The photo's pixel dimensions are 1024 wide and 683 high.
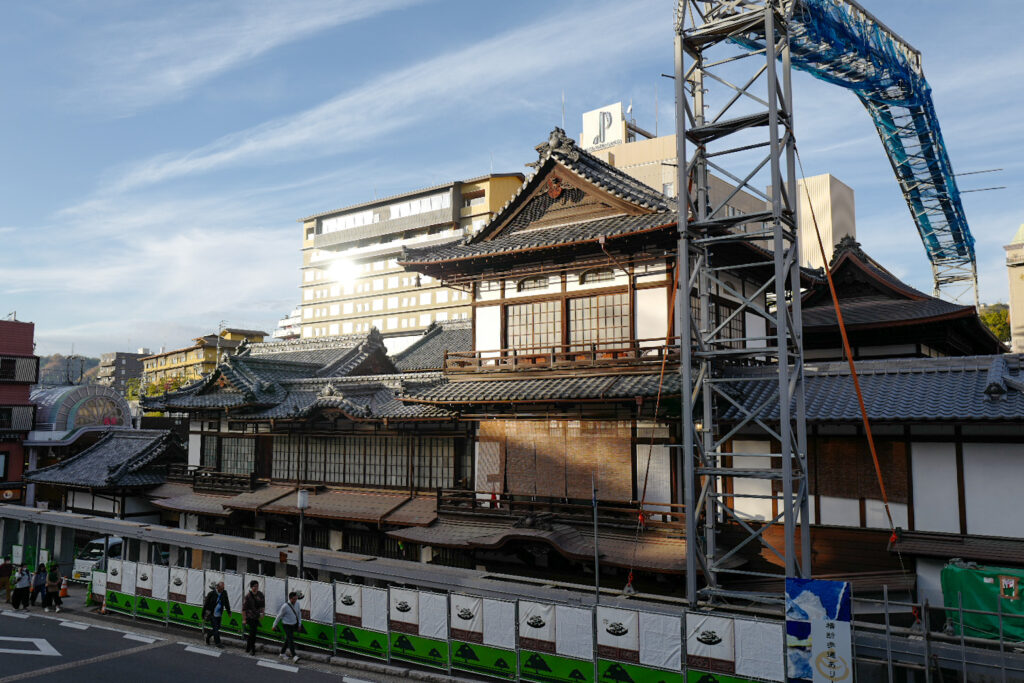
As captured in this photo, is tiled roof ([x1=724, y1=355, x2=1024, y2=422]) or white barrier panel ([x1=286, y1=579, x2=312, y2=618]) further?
white barrier panel ([x1=286, y1=579, x2=312, y2=618])

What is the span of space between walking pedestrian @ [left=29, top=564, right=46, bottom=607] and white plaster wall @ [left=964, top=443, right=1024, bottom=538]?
29.4 metres

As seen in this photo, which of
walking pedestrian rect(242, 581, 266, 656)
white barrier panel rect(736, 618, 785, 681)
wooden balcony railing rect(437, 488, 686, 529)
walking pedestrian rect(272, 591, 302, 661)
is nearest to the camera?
white barrier panel rect(736, 618, 785, 681)

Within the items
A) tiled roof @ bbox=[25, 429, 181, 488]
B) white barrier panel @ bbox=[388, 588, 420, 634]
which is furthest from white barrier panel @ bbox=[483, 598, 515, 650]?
tiled roof @ bbox=[25, 429, 181, 488]

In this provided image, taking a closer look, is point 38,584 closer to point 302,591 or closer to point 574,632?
point 302,591

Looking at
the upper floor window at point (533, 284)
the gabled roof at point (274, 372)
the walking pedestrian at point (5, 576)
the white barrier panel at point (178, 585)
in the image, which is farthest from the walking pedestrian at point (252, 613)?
the walking pedestrian at point (5, 576)

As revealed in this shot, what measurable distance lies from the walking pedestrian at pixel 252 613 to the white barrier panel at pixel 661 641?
10.6m

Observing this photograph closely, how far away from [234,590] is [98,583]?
23.4ft

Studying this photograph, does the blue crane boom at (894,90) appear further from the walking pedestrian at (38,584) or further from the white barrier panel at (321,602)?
the walking pedestrian at (38,584)

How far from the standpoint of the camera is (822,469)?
18.8 m

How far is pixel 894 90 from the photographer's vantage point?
37.2m

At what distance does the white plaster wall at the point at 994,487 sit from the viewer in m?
16.2

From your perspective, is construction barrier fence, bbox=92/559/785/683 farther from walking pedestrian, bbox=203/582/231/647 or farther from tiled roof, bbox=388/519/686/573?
tiled roof, bbox=388/519/686/573

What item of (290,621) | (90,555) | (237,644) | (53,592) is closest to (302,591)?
(290,621)

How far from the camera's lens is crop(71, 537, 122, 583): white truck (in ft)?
91.7
